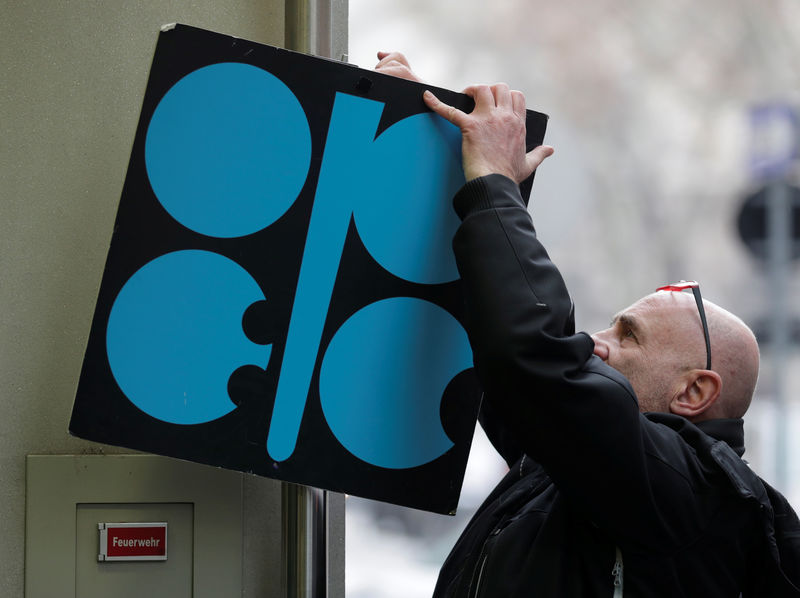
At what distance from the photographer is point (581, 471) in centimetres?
127

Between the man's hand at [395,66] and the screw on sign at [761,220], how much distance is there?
10.6 ft

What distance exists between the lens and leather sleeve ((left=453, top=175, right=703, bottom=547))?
4.12 ft

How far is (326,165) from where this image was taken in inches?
53.8

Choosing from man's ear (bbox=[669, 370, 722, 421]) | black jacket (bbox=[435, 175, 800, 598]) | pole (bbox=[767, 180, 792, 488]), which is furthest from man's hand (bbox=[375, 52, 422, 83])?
pole (bbox=[767, 180, 792, 488])

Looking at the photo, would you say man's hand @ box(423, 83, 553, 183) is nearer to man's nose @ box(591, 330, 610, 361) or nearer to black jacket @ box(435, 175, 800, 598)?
black jacket @ box(435, 175, 800, 598)

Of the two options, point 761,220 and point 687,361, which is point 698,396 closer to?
point 687,361

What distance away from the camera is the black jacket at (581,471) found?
1259 mm

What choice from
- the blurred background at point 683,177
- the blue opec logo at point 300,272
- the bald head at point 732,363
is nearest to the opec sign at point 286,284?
the blue opec logo at point 300,272

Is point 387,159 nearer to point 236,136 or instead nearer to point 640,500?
point 236,136

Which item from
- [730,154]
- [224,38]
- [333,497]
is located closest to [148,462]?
[333,497]

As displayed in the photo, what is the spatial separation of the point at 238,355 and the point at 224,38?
43 cm

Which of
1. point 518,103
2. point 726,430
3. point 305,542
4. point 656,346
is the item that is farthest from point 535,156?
point 305,542

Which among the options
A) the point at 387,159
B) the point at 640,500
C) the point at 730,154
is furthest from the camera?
the point at 730,154

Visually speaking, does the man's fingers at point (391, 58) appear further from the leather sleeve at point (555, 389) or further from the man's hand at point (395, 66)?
the leather sleeve at point (555, 389)
